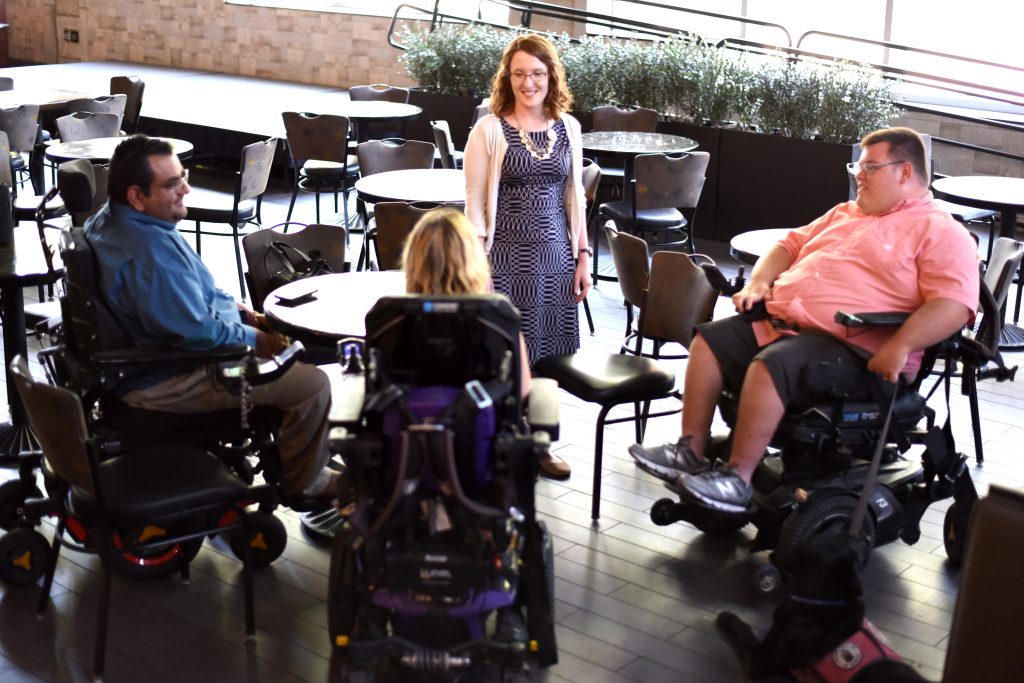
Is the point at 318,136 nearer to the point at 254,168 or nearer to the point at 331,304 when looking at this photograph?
the point at 254,168

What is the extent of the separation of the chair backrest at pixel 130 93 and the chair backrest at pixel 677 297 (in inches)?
250

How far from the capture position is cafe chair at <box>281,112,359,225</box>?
7418 millimetres

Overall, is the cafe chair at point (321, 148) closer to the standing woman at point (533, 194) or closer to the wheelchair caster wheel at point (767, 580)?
the standing woman at point (533, 194)

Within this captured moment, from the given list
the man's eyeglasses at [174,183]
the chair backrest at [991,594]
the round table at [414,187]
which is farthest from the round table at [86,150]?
the chair backrest at [991,594]

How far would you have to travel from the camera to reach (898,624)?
3332mm

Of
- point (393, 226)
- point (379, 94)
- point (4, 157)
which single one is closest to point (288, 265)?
point (393, 226)

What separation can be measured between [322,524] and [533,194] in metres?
1.36

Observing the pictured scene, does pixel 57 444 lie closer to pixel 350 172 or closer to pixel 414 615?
pixel 414 615

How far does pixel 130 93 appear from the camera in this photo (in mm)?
9234

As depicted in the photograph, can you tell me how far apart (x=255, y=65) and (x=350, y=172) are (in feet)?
26.6

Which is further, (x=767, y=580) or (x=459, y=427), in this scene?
(x=767, y=580)

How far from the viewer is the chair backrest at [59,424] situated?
9.25ft

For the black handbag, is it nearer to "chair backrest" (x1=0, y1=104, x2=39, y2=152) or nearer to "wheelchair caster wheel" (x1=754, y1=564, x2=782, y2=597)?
"wheelchair caster wheel" (x1=754, y1=564, x2=782, y2=597)

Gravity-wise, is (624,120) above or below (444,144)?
above
